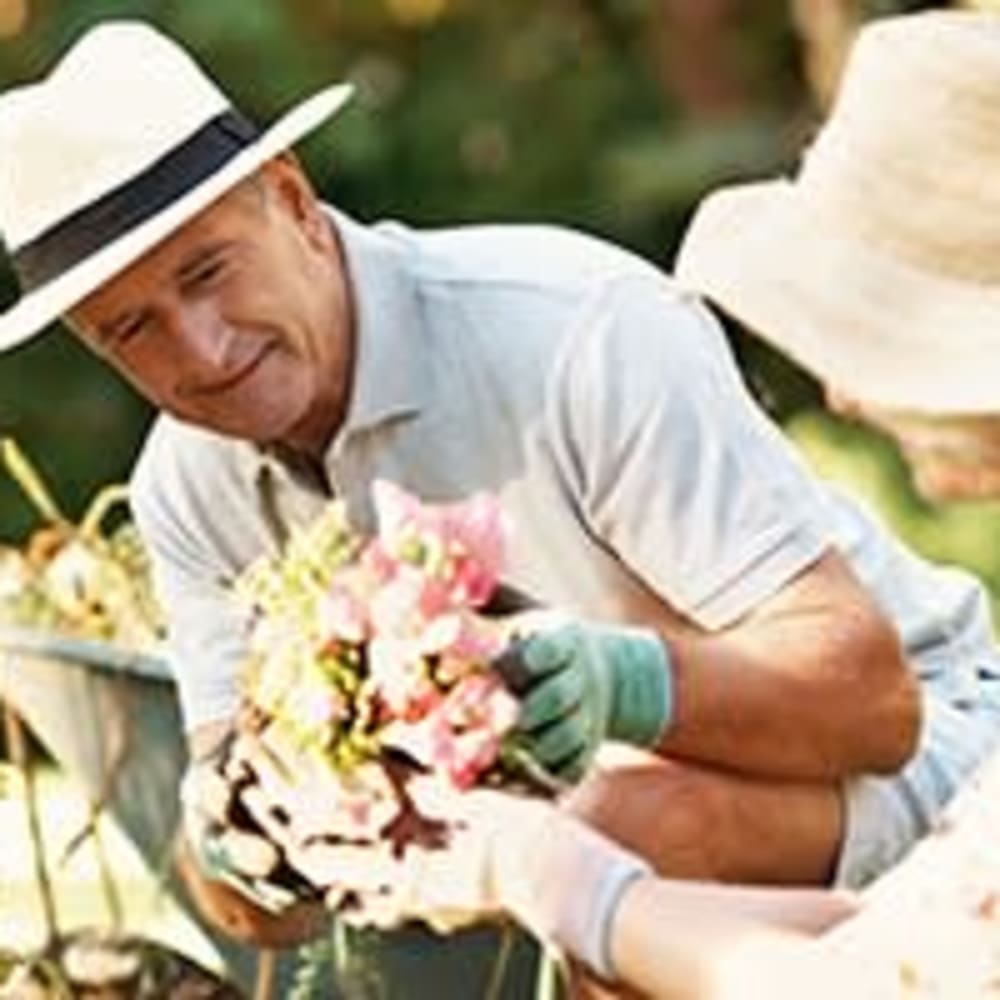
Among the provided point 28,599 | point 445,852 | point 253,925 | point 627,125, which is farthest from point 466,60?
point 445,852

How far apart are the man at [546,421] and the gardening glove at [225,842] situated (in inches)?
0.5

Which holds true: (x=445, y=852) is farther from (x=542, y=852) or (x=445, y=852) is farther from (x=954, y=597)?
(x=954, y=597)

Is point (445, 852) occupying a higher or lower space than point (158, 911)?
higher

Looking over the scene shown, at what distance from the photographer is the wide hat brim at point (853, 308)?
341 cm

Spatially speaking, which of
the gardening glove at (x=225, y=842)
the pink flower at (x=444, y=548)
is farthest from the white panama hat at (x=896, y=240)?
the gardening glove at (x=225, y=842)

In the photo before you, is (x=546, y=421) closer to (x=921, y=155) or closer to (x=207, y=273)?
(x=207, y=273)

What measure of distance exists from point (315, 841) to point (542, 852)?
37cm

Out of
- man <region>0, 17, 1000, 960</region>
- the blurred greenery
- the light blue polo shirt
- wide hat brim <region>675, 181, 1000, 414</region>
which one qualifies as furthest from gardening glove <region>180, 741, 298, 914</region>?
the blurred greenery

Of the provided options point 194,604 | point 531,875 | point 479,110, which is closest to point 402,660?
point 531,875

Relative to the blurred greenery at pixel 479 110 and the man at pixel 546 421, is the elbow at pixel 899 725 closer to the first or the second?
the man at pixel 546 421

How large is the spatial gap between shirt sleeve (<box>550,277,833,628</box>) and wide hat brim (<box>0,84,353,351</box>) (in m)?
0.29

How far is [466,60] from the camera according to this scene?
12469 mm

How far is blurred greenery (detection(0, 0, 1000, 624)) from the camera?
11633 millimetres

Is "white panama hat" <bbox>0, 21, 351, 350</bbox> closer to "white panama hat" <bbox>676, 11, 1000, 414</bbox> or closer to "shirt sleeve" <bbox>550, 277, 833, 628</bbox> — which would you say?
"shirt sleeve" <bbox>550, 277, 833, 628</bbox>
